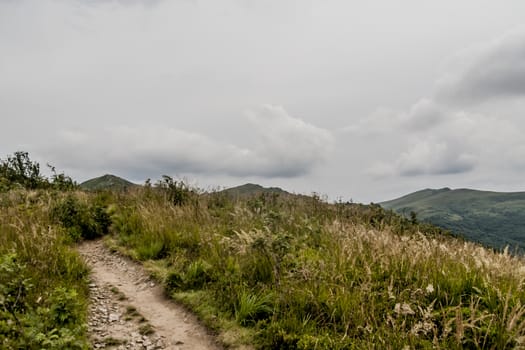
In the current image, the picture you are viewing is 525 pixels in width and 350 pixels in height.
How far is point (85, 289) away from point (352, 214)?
9.23m

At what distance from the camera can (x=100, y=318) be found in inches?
204

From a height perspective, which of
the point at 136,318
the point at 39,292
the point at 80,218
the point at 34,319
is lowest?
the point at 136,318

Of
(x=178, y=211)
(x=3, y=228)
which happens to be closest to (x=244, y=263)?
(x=178, y=211)

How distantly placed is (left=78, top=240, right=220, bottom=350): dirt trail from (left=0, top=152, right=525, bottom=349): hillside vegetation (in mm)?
247

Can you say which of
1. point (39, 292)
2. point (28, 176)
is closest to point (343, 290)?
point (39, 292)

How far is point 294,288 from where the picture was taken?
5094 millimetres

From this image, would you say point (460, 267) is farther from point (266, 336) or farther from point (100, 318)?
point (100, 318)

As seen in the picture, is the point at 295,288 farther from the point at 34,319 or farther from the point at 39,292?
the point at 39,292

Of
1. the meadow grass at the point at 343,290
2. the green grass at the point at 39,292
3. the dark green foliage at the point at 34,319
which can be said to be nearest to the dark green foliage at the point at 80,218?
the green grass at the point at 39,292

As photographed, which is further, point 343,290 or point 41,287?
point 41,287

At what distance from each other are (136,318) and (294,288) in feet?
8.29

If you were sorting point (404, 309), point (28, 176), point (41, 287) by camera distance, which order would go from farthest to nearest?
point (28, 176) → point (41, 287) → point (404, 309)

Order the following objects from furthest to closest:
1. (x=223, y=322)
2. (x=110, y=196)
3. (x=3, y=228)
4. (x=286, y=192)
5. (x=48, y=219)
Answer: (x=286, y=192)
(x=110, y=196)
(x=48, y=219)
(x=3, y=228)
(x=223, y=322)

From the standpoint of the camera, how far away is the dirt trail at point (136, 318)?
15.1 ft
